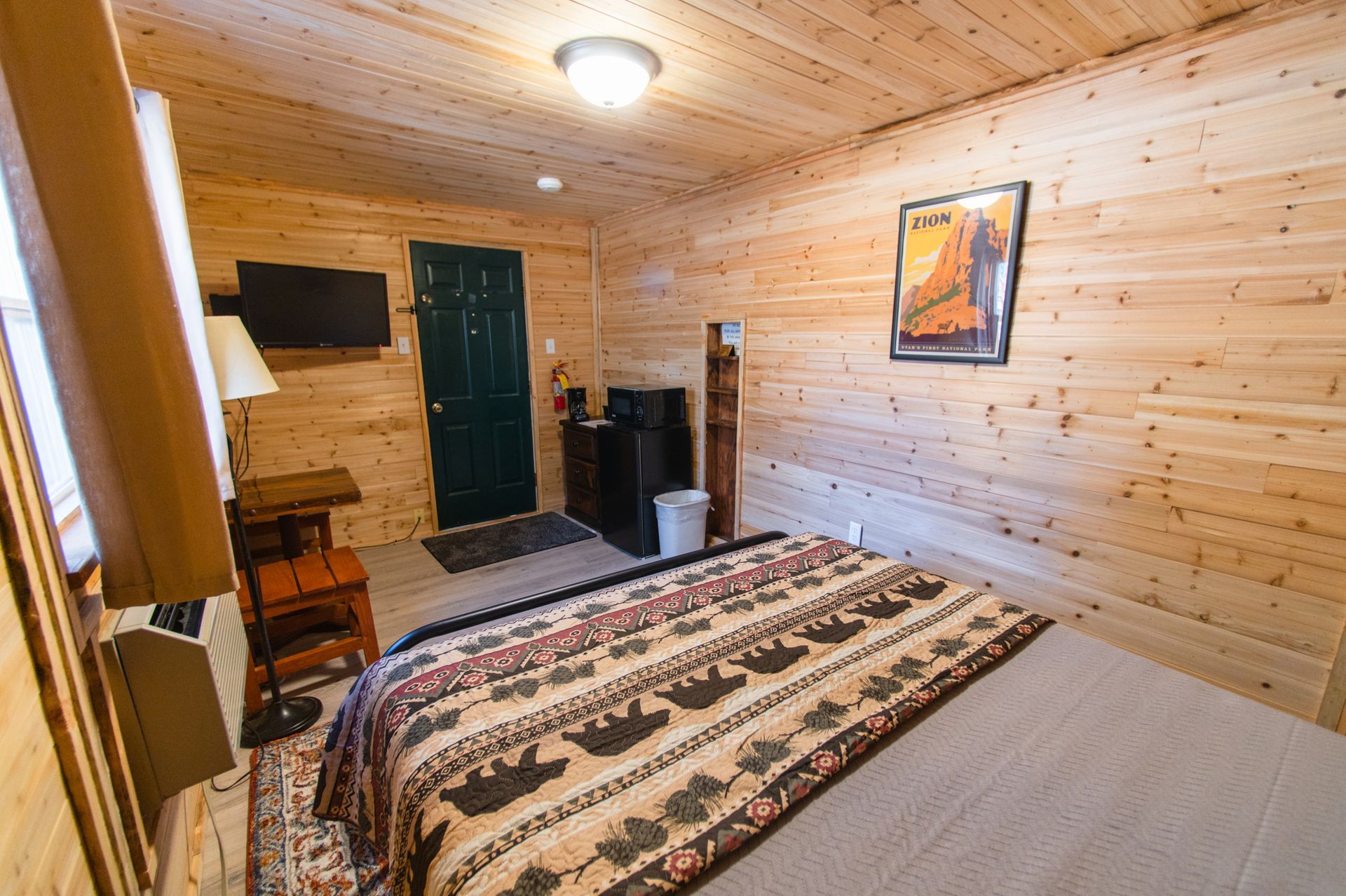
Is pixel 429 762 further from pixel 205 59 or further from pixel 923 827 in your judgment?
pixel 205 59

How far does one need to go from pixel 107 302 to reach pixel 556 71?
5.58ft

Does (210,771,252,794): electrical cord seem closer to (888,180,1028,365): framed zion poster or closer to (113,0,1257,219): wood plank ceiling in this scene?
(113,0,1257,219): wood plank ceiling

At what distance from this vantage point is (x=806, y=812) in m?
0.95

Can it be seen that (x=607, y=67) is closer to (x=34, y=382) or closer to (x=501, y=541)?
(x=34, y=382)

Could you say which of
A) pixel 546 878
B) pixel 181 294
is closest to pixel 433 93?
pixel 181 294

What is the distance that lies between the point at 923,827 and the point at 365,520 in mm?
4078

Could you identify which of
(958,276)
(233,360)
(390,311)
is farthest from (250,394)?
(958,276)

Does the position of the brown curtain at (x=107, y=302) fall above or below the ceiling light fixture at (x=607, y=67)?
below

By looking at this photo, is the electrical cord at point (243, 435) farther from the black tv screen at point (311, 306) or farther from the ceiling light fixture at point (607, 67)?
the ceiling light fixture at point (607, 67)

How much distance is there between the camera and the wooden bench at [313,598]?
214cm

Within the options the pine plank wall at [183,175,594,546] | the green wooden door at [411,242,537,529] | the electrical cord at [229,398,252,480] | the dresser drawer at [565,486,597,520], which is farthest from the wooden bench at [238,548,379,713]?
the dresser drawer at [565,486,597,520]

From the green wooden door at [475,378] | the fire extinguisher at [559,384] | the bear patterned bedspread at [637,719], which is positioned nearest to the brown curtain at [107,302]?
the bear patterned bedspread at [637,719]

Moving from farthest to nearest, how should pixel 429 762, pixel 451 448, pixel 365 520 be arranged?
pixel 451 448 < pixel 365 520 < pixel 429 762

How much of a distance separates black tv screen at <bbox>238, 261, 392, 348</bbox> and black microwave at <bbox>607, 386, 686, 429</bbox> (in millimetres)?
1729
